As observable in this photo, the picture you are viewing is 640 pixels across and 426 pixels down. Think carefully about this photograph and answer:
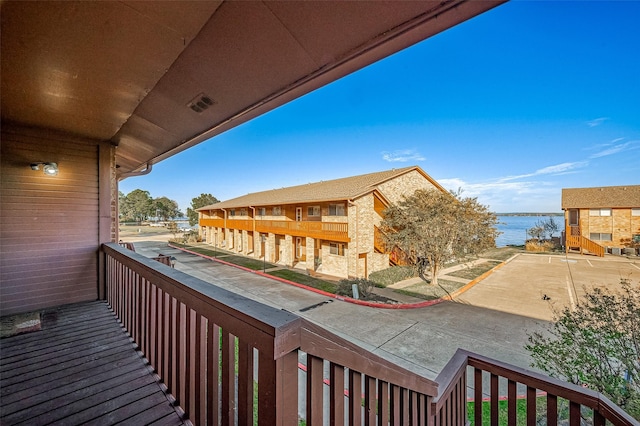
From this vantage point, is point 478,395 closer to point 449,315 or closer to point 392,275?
point 449,315

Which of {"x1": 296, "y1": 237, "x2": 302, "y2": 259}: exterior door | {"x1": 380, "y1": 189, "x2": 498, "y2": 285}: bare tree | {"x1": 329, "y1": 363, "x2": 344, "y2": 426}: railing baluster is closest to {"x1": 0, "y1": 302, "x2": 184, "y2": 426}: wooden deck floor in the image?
{"x1": 329, "y1": 363, "x2": 344, "y2": 426}: railing baluster

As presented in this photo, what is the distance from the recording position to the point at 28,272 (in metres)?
3.89

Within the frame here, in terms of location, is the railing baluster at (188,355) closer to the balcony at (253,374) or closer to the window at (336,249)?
the balcony at (253,374)

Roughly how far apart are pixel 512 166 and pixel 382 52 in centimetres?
3292

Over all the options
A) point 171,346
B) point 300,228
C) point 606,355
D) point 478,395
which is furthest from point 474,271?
point 171,346

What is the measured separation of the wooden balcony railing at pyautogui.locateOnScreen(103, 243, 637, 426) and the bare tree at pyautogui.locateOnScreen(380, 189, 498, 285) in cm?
1091

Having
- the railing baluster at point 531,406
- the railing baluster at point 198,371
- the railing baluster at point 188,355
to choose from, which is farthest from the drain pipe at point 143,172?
the railing baluster at point 531,406

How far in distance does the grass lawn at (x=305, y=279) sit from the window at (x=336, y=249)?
6.45 feet

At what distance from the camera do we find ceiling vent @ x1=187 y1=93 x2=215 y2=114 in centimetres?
275

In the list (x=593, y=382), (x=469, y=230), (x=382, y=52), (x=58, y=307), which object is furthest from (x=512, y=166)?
(x=58, y=307)

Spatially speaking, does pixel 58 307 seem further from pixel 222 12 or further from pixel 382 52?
pixel 382 52

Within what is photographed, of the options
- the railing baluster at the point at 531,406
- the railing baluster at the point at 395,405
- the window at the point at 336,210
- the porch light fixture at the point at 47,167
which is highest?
the porch light fixture at the point at 47,167

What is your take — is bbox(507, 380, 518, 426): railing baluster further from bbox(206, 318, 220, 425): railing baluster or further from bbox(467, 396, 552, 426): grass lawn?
bbox(467, 396, 552, 426): grass lawn

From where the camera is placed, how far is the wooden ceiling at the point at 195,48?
1.51 m
